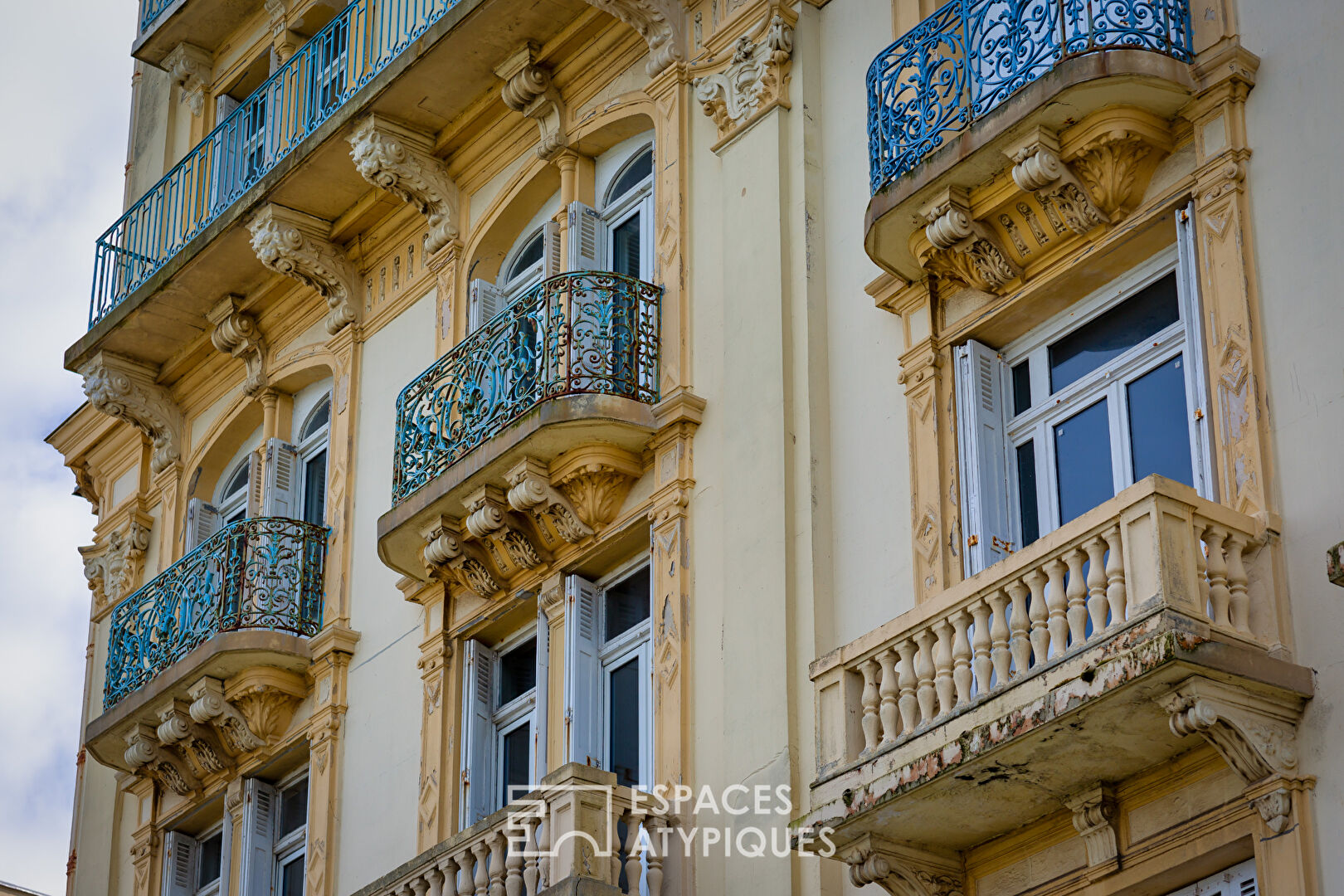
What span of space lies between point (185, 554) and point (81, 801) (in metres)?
2.48

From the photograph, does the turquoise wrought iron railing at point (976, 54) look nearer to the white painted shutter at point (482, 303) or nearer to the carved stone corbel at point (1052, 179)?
the carved stone corbel at point (1052, 179)

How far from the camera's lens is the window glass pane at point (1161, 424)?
11.3 m

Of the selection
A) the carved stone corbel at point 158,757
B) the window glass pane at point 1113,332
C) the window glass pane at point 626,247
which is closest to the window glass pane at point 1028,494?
the window glass pane at point 1113,332

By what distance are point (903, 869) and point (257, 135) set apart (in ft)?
32.7

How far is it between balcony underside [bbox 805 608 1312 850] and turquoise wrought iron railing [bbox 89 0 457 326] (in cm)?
760

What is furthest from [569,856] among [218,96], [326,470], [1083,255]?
[218,96]

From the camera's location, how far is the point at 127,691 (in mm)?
17766

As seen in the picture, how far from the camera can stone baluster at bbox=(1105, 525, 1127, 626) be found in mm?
10000

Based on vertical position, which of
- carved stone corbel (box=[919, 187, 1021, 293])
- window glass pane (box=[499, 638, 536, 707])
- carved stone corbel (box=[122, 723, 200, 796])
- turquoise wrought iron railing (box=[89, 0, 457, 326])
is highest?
turquoise wrought iron railing (box=[89, 0, 457, 326])

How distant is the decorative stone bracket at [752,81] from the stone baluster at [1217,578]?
4.91m

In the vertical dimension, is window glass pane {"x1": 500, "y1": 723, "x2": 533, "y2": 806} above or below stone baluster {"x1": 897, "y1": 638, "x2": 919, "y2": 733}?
above

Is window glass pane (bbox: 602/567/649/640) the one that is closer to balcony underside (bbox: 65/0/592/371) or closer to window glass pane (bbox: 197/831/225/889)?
balcony underside (bbox: 65/0/592/371)

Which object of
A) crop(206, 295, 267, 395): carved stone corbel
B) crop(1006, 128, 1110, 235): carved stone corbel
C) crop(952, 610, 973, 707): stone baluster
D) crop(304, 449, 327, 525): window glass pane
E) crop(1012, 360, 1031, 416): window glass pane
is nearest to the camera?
crop(952, 610, 973, 707): stone baluster

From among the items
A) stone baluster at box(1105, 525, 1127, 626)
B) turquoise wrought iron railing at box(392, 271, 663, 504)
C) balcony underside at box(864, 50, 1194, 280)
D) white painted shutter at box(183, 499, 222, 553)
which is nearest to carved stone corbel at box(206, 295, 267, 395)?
white painted shutter at box(183, 499, 222, 553)
